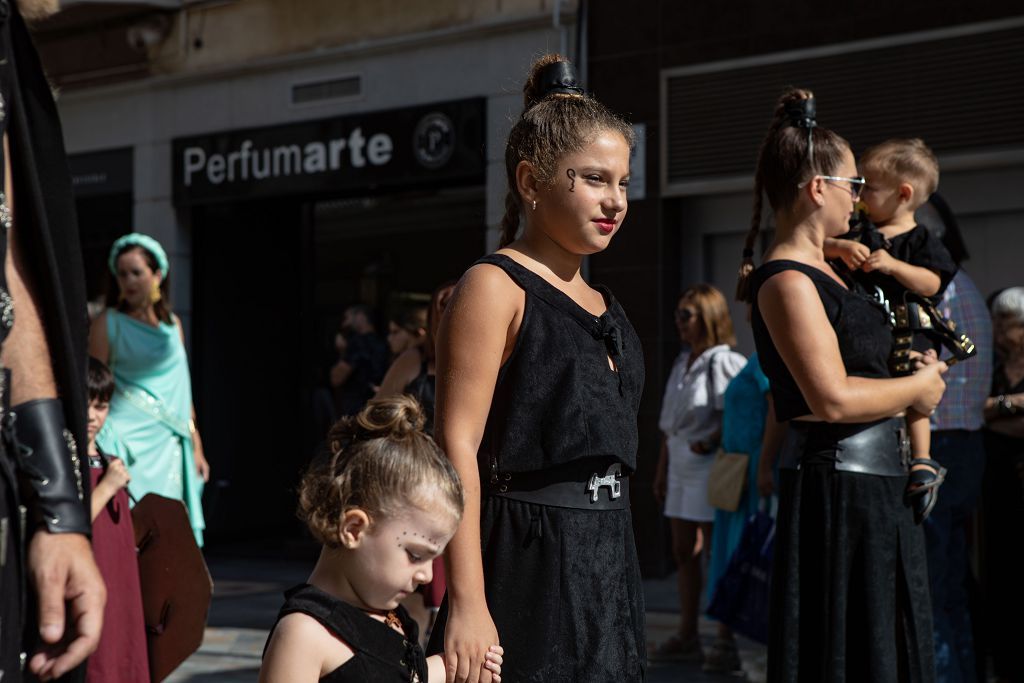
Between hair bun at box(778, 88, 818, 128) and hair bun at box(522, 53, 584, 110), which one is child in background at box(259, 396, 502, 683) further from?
hair bun at box(778, 88, 818, 128)

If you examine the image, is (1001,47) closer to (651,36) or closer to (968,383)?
(651,36)

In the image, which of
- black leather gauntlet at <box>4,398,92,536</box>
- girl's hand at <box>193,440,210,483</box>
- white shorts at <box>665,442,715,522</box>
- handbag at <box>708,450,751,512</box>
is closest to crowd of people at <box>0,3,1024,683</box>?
black leather gauntlet at <box>4,398,92,536</box>

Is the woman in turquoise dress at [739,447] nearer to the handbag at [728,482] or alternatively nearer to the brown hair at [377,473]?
the handbag at [728,482]

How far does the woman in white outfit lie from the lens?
7219mm

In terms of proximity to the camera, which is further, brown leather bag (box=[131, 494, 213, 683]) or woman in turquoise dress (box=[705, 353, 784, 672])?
woman in turquoise dress (box=[705, 353, 784, 672])

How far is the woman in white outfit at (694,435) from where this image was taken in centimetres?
722

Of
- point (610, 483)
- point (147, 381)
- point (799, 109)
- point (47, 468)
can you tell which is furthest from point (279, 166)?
point (47, 468)

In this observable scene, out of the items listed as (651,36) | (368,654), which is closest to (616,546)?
(368,654)

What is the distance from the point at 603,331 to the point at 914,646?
143cm

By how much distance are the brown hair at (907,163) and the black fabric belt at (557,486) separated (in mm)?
2170

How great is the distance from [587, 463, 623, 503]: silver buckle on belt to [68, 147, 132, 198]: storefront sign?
10908 millimetres

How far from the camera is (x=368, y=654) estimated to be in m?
2.58

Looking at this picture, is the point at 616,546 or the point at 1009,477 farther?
the point at 1009,477

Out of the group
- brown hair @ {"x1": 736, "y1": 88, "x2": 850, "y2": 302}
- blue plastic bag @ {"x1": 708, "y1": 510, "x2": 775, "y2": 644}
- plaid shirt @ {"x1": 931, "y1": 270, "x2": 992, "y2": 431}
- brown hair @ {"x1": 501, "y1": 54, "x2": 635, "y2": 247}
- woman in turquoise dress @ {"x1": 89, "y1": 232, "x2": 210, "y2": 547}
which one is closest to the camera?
brown hair @ {"x1": 501, "y1": 54, "x2": 635, "y2": 247}
